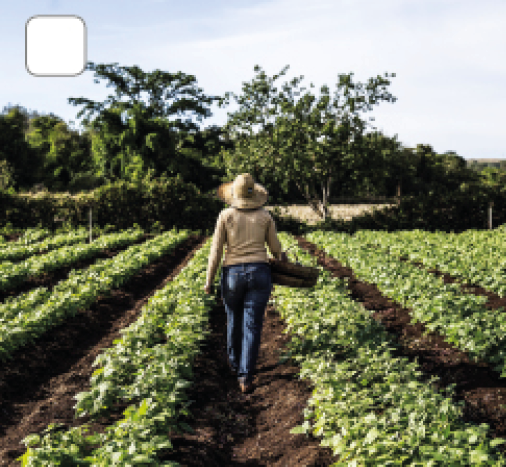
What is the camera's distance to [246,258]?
5695 millimetres

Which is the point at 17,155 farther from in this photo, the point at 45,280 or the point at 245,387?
the point at 245,387

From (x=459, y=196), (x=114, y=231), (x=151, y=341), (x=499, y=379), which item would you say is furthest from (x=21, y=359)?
(x=459, y=196)

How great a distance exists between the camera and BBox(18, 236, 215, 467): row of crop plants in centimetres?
360

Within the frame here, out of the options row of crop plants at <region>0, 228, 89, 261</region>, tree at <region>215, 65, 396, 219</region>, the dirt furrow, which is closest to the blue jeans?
the dirt furrow

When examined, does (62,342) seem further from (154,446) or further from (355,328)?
(154,446)

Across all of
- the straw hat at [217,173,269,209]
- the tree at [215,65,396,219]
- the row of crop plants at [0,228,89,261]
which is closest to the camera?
the straw hat at [217,173,269,209]

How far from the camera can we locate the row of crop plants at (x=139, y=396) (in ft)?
11.8

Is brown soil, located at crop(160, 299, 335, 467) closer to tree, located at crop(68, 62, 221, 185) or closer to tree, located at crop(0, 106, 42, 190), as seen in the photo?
tree, located at crop(68, 62, 221, 185)

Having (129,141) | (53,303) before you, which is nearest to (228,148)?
(129,141)

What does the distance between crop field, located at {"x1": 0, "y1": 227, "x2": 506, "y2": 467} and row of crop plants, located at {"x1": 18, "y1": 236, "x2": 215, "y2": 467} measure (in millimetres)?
Result: 18

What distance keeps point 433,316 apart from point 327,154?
2015 centimetres

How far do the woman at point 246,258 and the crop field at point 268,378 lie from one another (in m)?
0.55

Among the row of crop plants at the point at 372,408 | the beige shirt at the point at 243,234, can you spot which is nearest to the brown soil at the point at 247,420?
the row of crop plants at the point at 372,408

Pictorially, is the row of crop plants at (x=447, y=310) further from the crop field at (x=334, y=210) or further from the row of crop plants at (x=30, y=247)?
the crop field at (x=334, y=210)
